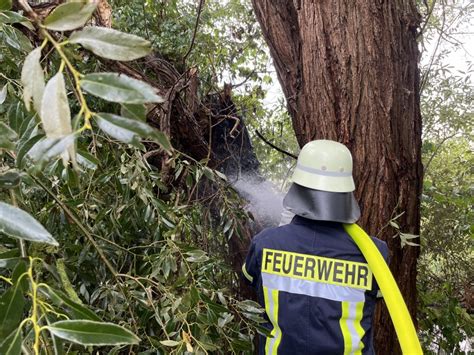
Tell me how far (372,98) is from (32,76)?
138 cm

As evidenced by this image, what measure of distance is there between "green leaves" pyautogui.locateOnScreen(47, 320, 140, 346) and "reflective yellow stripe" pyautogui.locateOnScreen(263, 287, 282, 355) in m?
1.04

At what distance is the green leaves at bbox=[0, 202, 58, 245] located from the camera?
549 millimetres

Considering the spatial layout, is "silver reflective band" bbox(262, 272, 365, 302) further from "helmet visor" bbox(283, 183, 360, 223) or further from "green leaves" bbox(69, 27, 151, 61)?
"green leaves" bbox(69, 27, 151, 61)

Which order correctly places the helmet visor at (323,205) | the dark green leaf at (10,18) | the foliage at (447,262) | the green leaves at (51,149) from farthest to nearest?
the foliage at (447,262) → the helmet visor at (323,205) → the dark green leaf at (10,18) → the green leaves at (51,149)

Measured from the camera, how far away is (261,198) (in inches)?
111

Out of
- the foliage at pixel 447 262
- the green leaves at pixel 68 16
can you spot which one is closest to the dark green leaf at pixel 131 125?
the green leaves at pixel 68 16

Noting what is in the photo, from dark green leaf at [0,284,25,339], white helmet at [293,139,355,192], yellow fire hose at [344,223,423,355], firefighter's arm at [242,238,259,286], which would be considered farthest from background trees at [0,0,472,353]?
yellow fire hose at [344,223,423,355]

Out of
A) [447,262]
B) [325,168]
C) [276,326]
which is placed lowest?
[447,262]

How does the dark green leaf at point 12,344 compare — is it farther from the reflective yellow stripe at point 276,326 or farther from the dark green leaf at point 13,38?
the reflective yellow stripe at point 276,326

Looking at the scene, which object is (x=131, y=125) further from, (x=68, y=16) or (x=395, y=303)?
(x=395, y=303)

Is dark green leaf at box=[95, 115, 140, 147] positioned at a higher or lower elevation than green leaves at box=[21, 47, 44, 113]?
lower

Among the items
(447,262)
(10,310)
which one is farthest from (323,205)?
(447,262)

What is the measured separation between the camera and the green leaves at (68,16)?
54 cm

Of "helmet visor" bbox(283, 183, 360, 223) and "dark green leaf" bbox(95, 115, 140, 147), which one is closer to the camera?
"dark green leaf" bbox(95, 115, 140, 147)
